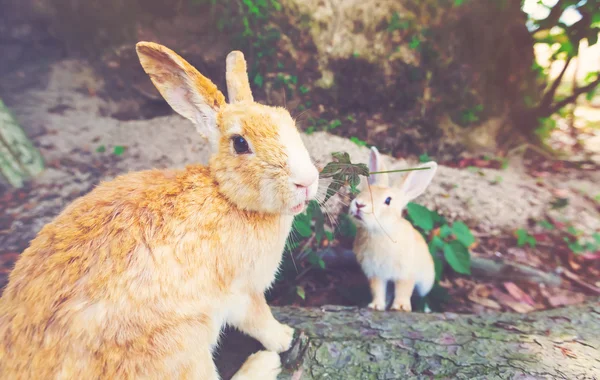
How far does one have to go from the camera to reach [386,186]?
2424mm

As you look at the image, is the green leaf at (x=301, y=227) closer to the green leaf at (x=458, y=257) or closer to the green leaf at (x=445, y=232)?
the green leaf at (x=458, y=257)

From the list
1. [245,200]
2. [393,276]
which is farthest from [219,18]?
[393,276]

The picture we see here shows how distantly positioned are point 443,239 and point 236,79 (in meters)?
2.11

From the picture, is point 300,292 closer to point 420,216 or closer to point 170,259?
point 420,216

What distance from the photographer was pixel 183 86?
1.65m

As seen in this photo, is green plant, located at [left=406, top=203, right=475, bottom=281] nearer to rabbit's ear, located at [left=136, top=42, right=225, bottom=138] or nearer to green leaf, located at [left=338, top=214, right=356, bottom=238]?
green leaf, located at [left=338, top=214, right=356, bottom=238]

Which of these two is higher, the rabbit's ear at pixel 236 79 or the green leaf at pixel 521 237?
the rabbit's ear at pixel 236 79

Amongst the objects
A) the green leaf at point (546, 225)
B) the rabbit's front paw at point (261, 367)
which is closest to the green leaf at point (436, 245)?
the green leaf at point (546, 225)

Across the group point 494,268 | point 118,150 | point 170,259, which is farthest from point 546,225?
point 118,150

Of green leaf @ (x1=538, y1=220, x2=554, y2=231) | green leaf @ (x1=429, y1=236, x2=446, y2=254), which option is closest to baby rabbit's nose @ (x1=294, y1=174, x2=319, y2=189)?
green leaf @ (x1=429, y1=236, x2=446, y2=254)

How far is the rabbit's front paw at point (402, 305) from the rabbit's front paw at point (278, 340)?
89 centimetres

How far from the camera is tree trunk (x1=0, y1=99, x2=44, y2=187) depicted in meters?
2.93

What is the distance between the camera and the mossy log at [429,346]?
1.77 metres

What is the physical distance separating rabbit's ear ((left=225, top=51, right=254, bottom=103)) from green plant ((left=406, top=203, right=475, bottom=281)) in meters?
1.53
